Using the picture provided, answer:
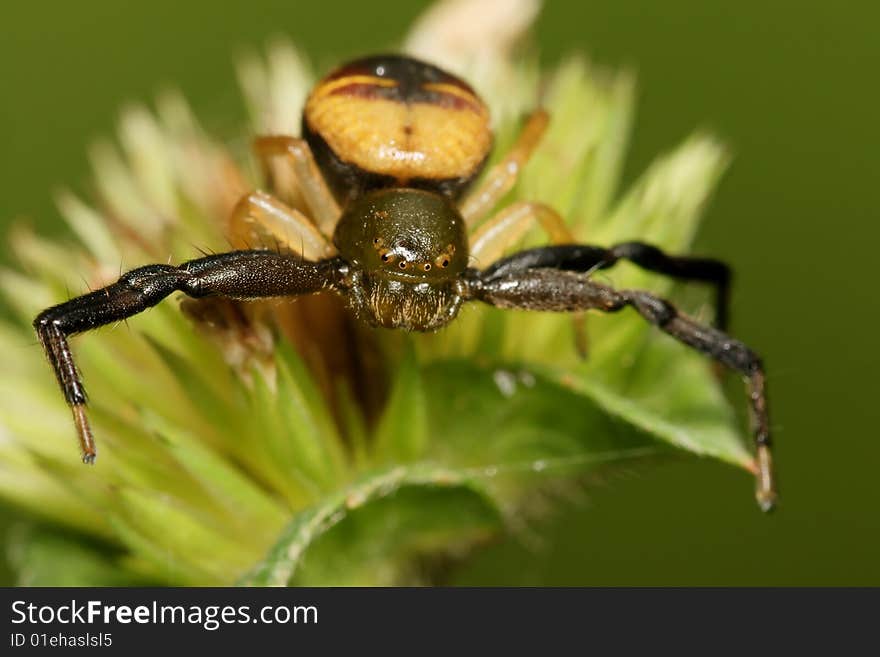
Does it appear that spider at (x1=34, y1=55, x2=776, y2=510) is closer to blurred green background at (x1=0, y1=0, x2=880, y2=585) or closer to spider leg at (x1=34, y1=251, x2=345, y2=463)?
spider leg at (x1=34, y1=251, x2=345, y2=463)

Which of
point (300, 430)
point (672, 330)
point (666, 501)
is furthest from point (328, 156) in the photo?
point (666, 501)

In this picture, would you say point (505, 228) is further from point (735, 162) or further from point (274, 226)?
point (735, 162)

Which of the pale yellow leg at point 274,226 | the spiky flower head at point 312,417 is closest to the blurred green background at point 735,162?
the spiky flower head at point 312,417

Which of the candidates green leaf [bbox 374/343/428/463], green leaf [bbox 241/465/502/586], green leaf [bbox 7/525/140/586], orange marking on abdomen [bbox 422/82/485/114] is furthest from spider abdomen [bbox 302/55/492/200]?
green leaf [bbox 7/525/140/586]

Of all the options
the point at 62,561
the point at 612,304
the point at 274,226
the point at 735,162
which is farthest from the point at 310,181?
the point at 735,162

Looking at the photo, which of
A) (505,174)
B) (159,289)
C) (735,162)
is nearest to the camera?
(159,289)

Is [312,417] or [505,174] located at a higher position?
[505,174]
